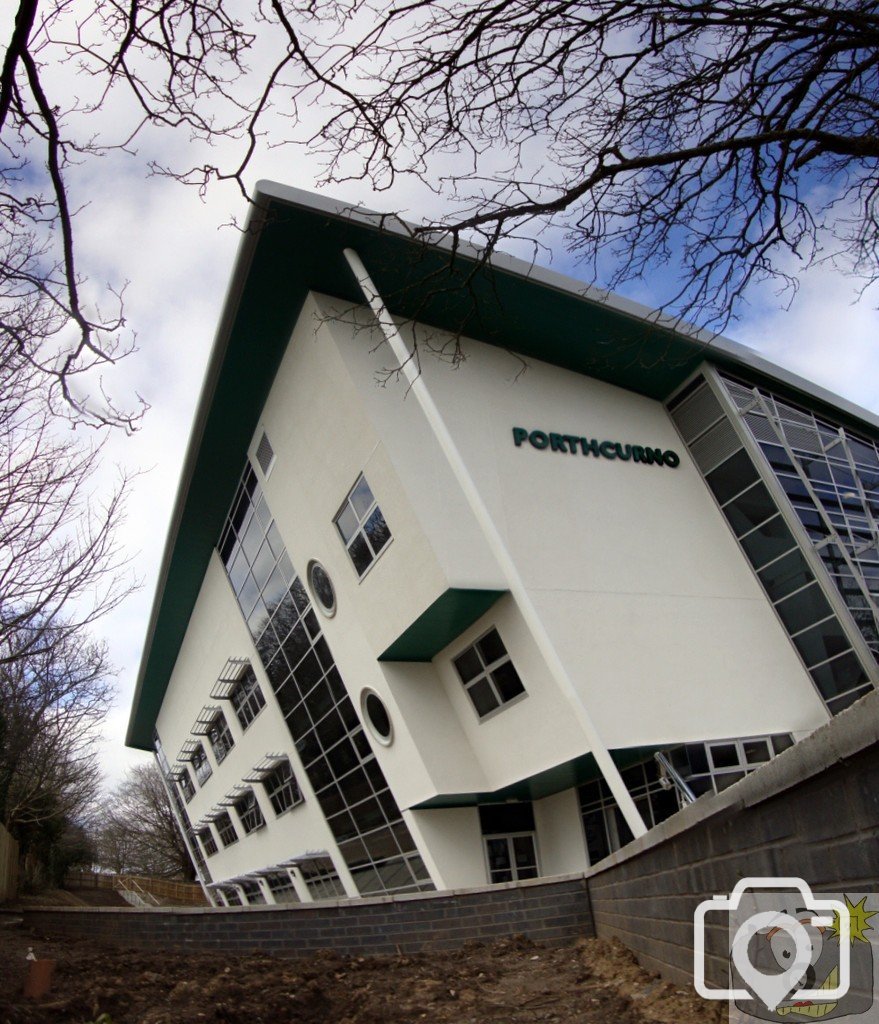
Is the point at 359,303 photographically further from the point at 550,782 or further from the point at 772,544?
the point at 772,544

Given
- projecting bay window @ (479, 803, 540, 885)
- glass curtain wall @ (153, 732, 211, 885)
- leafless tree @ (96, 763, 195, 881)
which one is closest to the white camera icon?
projecting bay window @ (479, 803, 540, 885)

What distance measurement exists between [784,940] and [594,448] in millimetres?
17281

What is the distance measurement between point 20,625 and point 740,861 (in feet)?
22.2

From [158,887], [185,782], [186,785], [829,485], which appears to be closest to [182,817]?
[186,785]

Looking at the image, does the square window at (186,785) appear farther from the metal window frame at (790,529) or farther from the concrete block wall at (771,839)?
the concrete block wall at (771,839)

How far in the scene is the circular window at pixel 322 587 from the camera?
20.0m

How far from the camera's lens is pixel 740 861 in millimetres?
3992

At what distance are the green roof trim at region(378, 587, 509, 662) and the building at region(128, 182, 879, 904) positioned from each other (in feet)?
0.24

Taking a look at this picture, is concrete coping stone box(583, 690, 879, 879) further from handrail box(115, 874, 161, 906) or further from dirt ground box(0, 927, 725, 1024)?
handrail box(115, 874, 161, 906)

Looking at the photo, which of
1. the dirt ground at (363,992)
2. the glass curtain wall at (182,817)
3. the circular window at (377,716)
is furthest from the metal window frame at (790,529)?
the glass curtain wall at (182,817)

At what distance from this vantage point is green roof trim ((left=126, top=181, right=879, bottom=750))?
16.9m

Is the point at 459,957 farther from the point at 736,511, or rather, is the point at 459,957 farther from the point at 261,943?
the point at 736,511

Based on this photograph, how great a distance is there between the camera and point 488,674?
1752 centimetres

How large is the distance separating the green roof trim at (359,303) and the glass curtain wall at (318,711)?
2190 mm
